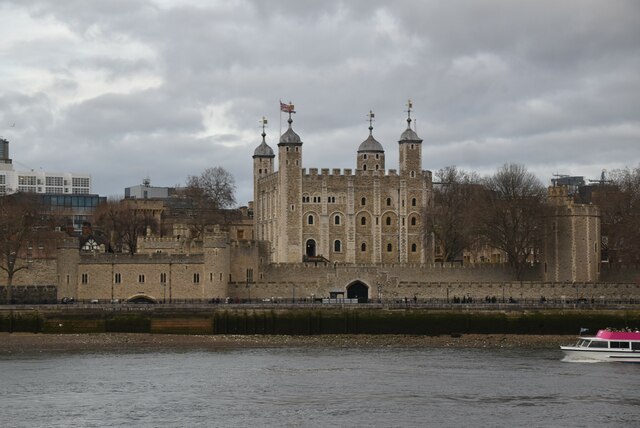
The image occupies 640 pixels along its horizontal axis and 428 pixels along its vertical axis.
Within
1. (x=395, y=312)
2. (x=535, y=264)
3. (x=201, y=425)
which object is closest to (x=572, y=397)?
(x=201, y=425)

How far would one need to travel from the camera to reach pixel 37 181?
174500mm

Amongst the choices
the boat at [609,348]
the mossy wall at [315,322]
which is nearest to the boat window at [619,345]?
the boat at [609,348]

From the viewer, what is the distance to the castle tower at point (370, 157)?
4636 inches

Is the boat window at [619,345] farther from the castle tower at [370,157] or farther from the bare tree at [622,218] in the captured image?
the castle tower at [370,157]

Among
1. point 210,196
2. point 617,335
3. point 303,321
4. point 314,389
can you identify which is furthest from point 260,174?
point 314,389

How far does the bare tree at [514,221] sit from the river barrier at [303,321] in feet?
57.9

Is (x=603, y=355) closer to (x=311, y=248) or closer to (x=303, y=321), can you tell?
(x=303, y=321)

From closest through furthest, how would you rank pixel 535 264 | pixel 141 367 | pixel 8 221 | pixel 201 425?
pixel 201 425
pixel 141 367
pixel 8 221
pixel 535 264

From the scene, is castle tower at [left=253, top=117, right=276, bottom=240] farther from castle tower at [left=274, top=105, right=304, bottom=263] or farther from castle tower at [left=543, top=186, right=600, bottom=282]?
castle tower at [left=543, top=186, right=600, bottom=282]

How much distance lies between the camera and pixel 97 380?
6241cm

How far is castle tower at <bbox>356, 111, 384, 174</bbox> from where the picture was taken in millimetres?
117750

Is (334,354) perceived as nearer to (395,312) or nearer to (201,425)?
(395,312)

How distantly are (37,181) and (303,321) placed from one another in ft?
323

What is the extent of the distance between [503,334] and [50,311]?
1016 inches
